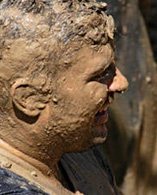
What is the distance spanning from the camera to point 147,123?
347 cm

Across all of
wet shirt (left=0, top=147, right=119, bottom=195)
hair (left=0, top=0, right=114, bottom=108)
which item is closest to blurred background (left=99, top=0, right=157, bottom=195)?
wet shirt (left=0, top=147, right=119, bottom=195)

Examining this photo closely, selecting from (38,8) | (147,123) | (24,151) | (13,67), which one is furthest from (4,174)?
(147,123)

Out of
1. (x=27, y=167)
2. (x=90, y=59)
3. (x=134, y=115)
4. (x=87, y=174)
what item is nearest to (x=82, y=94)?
(x=90, y=59)

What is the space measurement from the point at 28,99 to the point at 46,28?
178 millimetres

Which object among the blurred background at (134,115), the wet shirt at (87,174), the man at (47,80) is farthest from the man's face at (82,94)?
the blurred background at (134,115)

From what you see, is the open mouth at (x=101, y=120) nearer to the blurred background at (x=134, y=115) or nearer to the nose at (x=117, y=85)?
the nose at (x=117, y=85)

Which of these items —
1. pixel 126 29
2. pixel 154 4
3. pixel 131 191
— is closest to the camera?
pixel 126 29

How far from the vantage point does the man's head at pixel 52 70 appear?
5.85 ft

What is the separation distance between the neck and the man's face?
8cm

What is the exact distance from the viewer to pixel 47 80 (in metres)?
1.80

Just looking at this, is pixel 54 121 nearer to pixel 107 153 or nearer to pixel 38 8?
pixel 38 8

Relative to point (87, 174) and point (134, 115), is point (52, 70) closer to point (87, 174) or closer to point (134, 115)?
→ point (87, 174)

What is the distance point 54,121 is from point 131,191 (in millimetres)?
1668

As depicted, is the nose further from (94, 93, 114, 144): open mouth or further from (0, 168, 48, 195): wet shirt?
(0, 168, 48, 195): wet shirt
